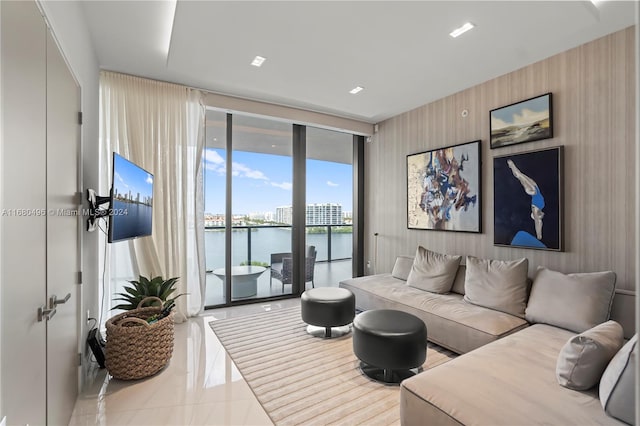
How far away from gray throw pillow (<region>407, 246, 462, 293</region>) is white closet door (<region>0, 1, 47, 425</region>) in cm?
347

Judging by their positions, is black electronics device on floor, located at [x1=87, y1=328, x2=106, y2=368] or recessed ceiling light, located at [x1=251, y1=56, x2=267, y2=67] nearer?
black electronics device on floor, located at [x1=87, y1=328, x2=106, y2=368]

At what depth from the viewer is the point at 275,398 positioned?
2170mm

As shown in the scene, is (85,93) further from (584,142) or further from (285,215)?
(584,142)

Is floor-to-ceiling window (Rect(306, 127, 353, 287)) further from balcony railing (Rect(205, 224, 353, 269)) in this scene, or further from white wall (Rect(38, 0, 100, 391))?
white wall (Rect(38, 0, 100, 391))

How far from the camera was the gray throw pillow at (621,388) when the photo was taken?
4.09 ft

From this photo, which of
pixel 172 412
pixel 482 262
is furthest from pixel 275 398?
pixel 482 262

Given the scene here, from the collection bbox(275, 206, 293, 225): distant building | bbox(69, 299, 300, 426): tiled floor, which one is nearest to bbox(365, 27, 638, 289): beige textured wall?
bbox(275, 206, 293, 225): distant building

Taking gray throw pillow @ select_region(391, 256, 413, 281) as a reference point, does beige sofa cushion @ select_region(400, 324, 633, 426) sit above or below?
below

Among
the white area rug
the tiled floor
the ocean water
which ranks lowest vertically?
the tiled floor

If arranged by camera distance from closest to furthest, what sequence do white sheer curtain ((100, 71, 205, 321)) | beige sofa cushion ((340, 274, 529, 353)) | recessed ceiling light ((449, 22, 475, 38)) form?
recessed ceiling light ((449, 22, 475, 38)) < beige sofa cushion ((340, 274, 529, 353)) < white sheer curtain ((100, 71, 205, 321))

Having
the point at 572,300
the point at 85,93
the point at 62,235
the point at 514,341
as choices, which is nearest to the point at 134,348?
the point at 62,235

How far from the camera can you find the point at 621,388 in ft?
4.22

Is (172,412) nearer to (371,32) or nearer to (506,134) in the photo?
(371,32)

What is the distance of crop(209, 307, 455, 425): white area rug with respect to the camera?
2005mm
